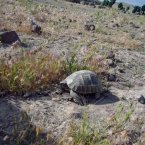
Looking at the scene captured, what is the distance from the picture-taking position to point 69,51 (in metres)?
9.36

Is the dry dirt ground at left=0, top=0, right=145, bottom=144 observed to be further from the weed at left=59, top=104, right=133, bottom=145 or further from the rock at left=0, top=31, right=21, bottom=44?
the rock at left=0, top=31, right=21, bottom=44

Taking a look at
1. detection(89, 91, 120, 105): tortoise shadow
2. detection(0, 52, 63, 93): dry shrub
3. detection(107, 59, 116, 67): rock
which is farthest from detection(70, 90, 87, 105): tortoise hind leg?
detection(107, 59, 116, 67): rock

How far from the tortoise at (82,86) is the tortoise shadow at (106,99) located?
87 mm

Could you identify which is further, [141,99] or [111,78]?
[111,78]

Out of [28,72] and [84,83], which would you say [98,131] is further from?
[28,72]

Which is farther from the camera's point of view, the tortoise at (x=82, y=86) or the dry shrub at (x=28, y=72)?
the tortoise at (x=82, y=86)

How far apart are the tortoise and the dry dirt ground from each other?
0.48 ft

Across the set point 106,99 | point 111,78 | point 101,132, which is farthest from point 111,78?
point 101,132

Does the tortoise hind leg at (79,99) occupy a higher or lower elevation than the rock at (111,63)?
higher

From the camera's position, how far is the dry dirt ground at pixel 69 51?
19.2 feet

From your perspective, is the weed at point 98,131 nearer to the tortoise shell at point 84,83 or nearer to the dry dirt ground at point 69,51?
the dry dirt ground at point 69,51

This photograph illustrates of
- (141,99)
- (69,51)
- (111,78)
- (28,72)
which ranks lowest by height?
(69,51)

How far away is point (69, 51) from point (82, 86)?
2.83m

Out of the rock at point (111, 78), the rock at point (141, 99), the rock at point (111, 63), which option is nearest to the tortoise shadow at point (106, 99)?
the rock at point (141, 99)
